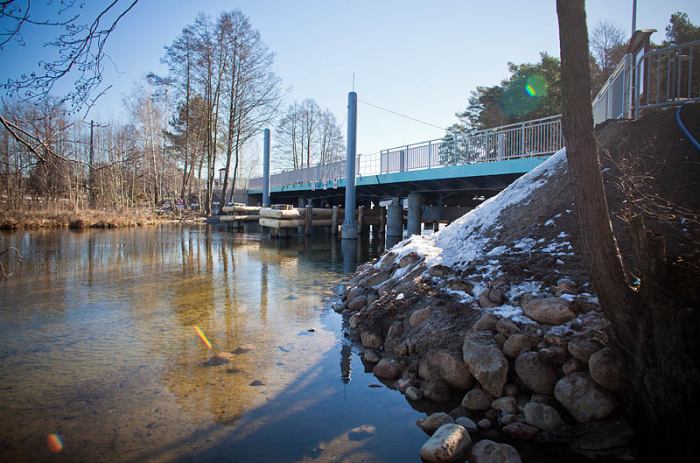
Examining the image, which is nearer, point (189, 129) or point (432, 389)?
point (432, 389)

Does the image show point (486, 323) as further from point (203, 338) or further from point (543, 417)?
point (203, 338)

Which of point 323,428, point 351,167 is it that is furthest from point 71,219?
point 323,428

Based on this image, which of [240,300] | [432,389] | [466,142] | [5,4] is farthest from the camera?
[466,142]

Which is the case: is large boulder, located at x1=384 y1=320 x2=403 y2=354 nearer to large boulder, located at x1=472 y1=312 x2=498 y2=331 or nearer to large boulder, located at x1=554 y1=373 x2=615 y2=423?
large boulder, located at x1=472 y1=312 x2=498 y2=331

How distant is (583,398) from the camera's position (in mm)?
3377

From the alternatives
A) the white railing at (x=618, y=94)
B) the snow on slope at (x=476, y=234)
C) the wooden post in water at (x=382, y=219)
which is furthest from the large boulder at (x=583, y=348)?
the wooden post in water at (x=382, y=219)

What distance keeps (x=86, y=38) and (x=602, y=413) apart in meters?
4.84

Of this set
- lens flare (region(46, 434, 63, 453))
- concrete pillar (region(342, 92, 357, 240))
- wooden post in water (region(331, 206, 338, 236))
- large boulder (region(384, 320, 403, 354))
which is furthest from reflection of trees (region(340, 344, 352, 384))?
wooden post in water (region(331, 206, 338, 236))

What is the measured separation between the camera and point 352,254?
56.1 feet

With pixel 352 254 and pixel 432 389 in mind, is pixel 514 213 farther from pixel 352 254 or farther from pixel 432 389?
pixel 352 254

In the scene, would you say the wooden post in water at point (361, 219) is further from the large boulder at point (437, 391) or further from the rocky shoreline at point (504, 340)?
the large boulder at point (437, 391)

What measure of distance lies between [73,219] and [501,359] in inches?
1024

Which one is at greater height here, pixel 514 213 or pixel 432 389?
pixel 514 213

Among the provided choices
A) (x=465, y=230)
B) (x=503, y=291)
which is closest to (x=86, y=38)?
(x=503, y=291)
